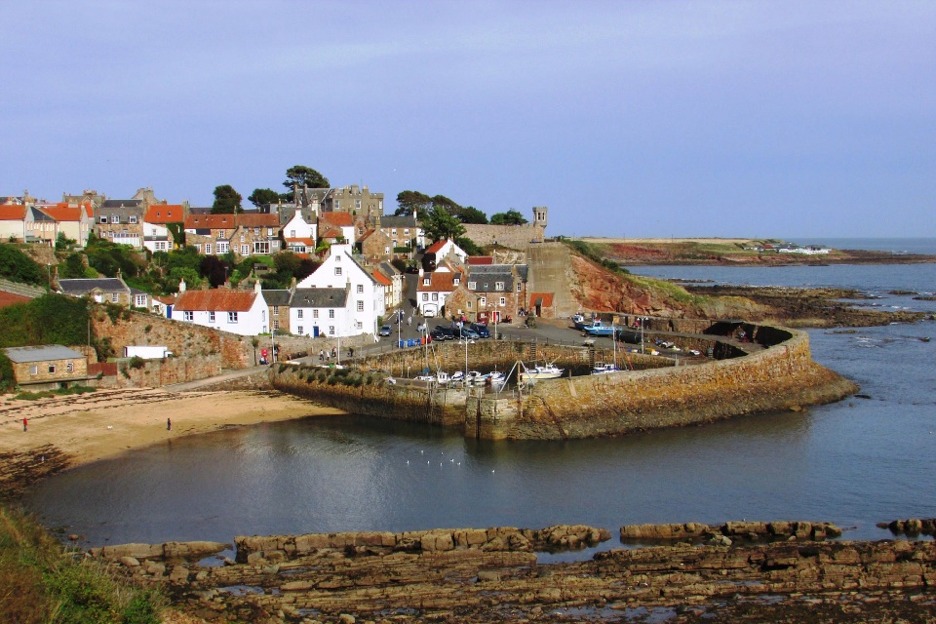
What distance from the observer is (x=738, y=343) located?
44.3 m

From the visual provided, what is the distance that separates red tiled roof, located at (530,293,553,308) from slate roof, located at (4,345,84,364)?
28.6 m

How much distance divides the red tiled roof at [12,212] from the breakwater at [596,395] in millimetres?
23376

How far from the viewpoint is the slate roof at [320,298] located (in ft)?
148

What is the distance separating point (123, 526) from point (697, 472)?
15789 millimetres

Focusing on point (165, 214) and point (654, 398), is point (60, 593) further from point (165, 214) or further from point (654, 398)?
point (165, 214)

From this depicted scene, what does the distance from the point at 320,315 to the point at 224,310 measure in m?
4.71

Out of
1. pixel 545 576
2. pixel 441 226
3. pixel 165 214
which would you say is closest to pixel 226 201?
pixel 165 214

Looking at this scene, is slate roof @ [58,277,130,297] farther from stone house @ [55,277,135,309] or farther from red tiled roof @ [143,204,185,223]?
red tiled roof @ [143,204,185,223]

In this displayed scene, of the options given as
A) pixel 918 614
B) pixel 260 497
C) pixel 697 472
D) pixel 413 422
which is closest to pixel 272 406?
pixel 413 422

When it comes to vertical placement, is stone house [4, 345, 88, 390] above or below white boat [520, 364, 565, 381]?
Answer: above

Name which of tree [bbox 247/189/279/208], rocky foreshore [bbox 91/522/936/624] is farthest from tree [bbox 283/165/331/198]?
rocky foreshore [bbox 91/522/936/624]

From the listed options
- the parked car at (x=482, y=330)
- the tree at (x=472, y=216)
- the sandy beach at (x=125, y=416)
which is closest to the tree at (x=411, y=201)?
the tree at (x=472, y=216)

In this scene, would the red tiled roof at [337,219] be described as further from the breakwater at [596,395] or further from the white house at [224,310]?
the breakwater at [596,395]

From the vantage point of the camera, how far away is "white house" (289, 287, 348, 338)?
45.1 meters
